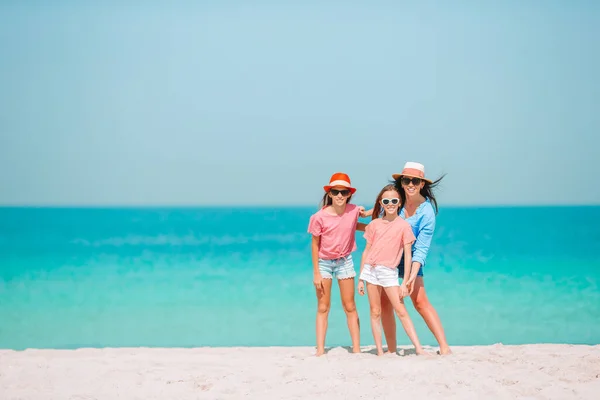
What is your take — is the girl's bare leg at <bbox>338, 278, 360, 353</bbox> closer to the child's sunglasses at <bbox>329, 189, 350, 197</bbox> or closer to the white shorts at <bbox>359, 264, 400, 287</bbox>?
the white shorts at <bbox>359, 264, 400, 287</bbox>

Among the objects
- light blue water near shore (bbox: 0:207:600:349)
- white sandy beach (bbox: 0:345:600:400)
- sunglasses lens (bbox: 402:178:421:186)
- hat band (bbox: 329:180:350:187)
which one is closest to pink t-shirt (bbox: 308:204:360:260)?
hat band (bbox: 329:180:350:187)

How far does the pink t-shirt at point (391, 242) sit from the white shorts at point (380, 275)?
0.04 metres

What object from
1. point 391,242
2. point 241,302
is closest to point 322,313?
point 391,242

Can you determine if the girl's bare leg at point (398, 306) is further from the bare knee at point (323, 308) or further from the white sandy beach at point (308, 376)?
the bare knee at point (323, 308)

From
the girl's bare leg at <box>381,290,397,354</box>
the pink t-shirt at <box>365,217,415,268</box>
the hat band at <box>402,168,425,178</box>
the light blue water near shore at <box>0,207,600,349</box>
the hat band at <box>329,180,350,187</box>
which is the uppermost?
the hat band at <box>402,168,425,178</box>

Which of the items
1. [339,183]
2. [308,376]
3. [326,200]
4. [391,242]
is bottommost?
[308,376]

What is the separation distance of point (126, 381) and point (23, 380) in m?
0.90

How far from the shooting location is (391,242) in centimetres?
590

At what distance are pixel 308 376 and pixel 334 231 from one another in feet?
4.32

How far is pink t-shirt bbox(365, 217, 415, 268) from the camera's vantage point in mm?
5883

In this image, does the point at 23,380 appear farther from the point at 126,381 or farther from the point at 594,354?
the point at 594,354

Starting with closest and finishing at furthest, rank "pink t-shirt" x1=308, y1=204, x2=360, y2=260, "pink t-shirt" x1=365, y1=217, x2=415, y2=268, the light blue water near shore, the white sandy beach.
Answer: the white sandy beach → "pink t-shirt" x1=365, y1=217, x2=415, y2=268 → "pink t-shirt" x1=308, y1=204, x2=360, y2=260 → the light blue water near shore

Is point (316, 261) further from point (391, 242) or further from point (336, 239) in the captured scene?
point (391, 242)

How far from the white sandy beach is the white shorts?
0.65 meters
